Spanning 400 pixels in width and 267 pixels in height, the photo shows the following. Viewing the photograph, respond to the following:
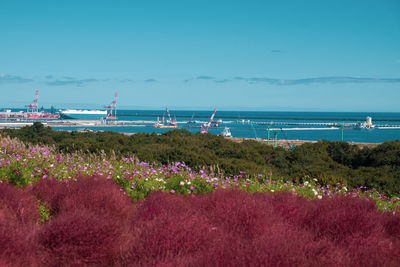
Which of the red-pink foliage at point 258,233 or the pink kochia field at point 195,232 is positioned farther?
the pink kochia field at point 195,232

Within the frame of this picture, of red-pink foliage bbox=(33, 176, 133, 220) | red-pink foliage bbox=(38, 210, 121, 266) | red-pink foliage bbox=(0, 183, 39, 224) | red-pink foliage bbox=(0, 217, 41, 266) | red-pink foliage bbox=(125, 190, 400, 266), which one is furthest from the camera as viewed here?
red-pink foliage bbox=(33, 176, 133, 220)

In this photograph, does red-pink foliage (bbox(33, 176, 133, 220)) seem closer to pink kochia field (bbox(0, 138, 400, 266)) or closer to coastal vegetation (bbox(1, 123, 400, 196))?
pink kochia field (bbox(0, 138, 400, 266))

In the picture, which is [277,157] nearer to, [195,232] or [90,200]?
[90,200]

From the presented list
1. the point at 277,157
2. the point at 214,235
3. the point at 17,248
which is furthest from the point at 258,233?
the point at 277,157

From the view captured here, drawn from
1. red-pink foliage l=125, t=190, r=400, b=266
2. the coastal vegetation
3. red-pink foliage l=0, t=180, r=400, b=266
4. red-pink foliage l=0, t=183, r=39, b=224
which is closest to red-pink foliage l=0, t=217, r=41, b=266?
red-pink foliage l=0, t=180, r=400, b=266

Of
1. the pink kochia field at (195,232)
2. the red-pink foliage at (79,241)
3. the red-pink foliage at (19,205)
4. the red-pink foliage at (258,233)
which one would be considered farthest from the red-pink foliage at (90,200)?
the red-pink foliage at (79,241)

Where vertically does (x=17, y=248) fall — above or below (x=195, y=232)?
below

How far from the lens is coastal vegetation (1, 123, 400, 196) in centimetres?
1271

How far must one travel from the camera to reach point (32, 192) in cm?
689

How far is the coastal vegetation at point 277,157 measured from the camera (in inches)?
501

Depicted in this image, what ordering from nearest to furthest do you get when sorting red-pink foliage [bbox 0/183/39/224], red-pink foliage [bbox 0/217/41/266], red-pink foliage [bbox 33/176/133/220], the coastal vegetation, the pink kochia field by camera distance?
the pink kochia field
red-pink foliage [bbox 0/217/41/266]
red-pink foliage [bbox 0/183/39/224]
red-pink foliage [bbox 33/176/133/220]
the coastal vegetation

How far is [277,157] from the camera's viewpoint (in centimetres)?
1775

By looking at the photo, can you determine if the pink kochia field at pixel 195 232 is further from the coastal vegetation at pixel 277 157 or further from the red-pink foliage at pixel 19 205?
the coastal vegetation at pixel 277 157

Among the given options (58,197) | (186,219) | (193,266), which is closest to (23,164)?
(58,197)
